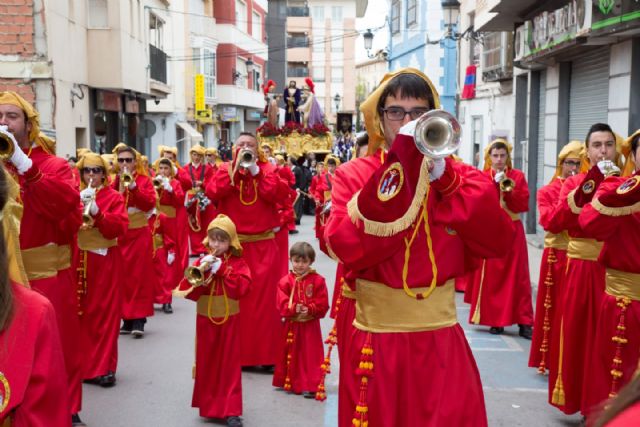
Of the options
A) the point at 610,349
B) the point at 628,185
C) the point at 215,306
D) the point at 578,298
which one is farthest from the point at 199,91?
the point at 628,185

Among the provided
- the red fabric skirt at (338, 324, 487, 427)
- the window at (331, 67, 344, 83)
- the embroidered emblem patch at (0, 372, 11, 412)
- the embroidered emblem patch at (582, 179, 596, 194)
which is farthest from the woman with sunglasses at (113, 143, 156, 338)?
the window at (331, 67, 344, 83)

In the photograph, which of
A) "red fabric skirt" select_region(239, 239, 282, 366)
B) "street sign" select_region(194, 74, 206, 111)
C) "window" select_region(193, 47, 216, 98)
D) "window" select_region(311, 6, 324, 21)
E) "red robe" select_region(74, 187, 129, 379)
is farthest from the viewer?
"window" select_region(311, 6, 324, 21)

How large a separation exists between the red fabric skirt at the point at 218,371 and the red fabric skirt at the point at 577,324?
7.91 ft

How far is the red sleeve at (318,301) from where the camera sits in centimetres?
693

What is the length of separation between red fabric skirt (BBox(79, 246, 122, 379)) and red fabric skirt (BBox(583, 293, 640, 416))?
4.04 metres

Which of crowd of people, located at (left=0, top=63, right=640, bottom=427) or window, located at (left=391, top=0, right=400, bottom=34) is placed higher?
window, located at (left=391, top=0, right=400, bottom=34)

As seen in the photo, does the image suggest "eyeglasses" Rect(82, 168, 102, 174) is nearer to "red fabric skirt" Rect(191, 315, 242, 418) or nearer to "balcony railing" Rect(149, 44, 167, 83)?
"red fabric skirt" Rect(191, 315, 242, 418)

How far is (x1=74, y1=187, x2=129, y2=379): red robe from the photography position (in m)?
7.20

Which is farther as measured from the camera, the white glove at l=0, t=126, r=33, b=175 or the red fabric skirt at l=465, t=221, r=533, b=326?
the red fabric skirt at l=465, t=221, r=533, b=326

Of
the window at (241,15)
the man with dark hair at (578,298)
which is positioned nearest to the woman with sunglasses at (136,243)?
the man with dark hair at (578,298)

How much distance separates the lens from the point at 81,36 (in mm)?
20062

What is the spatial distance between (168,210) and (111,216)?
5.16 m

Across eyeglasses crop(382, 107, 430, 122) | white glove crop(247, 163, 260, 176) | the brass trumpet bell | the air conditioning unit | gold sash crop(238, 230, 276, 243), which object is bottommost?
gold sash crop(238, 230, 276, 243)

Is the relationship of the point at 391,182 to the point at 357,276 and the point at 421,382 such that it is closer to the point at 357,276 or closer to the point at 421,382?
the point at 357,276
